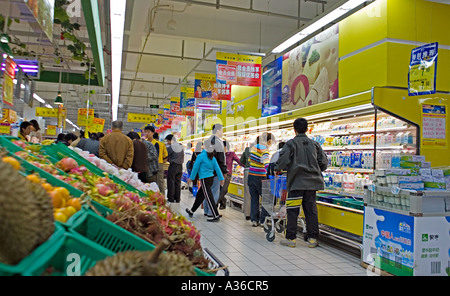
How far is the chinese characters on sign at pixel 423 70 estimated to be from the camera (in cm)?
455

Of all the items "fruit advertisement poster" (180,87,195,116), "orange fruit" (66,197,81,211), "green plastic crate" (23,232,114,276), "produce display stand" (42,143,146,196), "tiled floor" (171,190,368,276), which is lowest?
"tiled floor" (171,190,368,276)

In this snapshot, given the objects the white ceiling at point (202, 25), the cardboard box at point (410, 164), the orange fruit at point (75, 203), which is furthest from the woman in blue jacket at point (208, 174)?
the orange fruit at point (75, 203)

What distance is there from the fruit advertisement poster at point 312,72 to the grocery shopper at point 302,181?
153 centimetres

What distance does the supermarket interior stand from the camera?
1.36m

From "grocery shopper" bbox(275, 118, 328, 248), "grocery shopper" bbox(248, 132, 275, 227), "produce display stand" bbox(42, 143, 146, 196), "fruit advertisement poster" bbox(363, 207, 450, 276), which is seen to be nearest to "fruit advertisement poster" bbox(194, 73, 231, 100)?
"grocery shopper" bbox(248, 132, 275, 227)

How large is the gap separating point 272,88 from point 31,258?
8734 millimetres

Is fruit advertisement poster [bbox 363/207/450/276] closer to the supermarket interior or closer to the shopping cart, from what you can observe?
the supermarket interior

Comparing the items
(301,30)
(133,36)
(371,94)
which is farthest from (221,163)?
(133,36)

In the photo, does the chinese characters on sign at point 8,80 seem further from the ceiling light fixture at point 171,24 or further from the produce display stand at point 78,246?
the produce display stand at point 78,246

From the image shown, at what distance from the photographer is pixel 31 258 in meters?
1.11

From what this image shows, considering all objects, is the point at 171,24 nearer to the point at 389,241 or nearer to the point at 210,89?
the point at 210,89

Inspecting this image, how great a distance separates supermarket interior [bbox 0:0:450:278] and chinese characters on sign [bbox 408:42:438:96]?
2cm

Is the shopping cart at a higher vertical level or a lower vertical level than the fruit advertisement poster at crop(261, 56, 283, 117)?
lower
